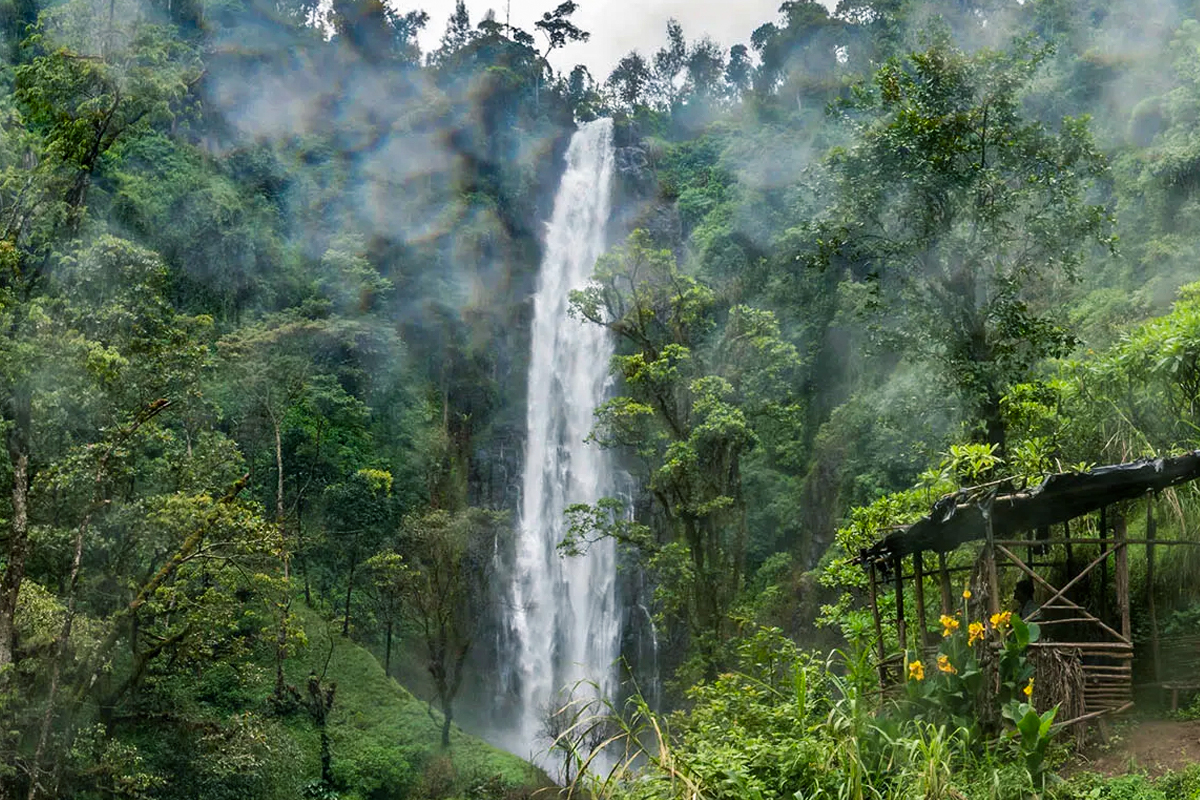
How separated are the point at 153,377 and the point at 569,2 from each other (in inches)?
1204

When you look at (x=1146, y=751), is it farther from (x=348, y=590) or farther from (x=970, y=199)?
(x=348, y=590)

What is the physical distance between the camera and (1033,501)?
7738mm

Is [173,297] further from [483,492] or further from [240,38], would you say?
[240,38]

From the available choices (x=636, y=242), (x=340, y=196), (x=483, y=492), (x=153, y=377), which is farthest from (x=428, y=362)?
(x=153, y=377)

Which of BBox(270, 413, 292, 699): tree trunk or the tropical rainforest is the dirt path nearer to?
the tropical rainforest

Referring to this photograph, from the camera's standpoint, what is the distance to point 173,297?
84.3ft

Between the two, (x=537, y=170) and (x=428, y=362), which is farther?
(x=537, y=170)

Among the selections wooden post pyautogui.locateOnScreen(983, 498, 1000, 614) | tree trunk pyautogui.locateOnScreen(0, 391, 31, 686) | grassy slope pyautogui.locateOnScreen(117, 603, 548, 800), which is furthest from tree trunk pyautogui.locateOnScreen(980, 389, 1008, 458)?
tree trunk pyautogui.locateOnScreen(0, 391, 31, 686)

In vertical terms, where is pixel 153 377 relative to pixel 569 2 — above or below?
below

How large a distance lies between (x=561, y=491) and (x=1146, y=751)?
67.6ft

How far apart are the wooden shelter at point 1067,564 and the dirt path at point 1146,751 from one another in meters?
0.24

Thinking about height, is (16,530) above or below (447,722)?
above

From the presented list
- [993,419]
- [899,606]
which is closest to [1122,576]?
[899,606]

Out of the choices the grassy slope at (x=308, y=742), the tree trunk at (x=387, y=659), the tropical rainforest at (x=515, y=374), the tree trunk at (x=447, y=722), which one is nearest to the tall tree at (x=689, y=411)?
the tropical rainforest at (x=515, y=374)
